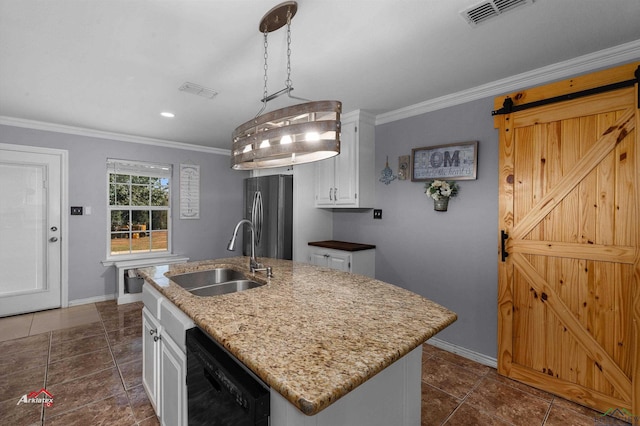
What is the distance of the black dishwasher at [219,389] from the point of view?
0.87 meters

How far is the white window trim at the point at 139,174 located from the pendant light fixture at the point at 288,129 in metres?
3.50

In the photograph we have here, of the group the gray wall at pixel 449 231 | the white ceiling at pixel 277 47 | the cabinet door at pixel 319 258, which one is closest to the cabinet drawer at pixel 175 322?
the white ceiling at pixel 277 47

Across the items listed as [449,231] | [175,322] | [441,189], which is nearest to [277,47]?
[175,322]

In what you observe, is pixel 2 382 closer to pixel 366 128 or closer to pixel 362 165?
pixel 362 165

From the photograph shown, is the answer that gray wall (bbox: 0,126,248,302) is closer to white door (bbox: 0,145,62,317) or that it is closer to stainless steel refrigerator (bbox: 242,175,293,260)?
white door (bbox: 0,145,62,317)

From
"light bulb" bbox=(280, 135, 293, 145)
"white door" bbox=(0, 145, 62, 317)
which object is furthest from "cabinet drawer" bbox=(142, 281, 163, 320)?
"white door" bbox=(0, 145, 62, 317)

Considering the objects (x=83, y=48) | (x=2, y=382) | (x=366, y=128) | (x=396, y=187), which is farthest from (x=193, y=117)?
(x=2, y=382)

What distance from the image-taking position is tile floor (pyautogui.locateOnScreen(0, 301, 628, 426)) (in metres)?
1.91

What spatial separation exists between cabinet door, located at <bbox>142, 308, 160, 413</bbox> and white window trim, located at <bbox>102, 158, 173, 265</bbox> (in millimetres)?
2775

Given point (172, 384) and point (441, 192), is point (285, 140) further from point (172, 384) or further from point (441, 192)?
point (441, 192)

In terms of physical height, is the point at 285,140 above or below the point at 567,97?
below

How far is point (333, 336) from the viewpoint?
41.1 inches

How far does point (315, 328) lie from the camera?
1.11 meters

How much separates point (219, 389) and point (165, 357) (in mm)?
739
